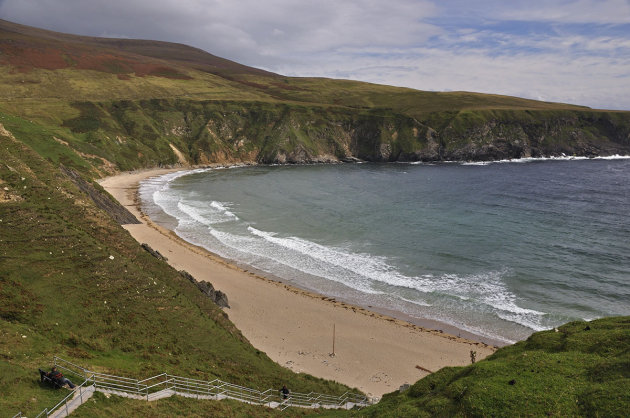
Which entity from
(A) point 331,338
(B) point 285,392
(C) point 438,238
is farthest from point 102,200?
(C) point 438,238

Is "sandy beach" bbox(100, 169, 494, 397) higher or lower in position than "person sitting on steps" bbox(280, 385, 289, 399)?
lower

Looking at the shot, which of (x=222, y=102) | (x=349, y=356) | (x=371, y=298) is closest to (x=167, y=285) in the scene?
(x=349, y=356)

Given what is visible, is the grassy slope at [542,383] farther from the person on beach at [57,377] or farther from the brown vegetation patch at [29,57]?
the brown vegetation patch at [29,57]

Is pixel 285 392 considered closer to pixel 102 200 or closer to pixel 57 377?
pixel 57 377

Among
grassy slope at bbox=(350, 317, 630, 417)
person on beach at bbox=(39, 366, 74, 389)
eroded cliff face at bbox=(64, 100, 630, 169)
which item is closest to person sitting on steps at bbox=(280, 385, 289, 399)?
grassy slope at bbox=(350, 317, 630, 417)

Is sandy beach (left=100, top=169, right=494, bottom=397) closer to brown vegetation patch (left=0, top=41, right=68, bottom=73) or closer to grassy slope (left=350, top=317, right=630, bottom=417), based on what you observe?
grassy slope (left=350, top=317, right=630, bottom=417)

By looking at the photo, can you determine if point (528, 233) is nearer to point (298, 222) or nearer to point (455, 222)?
point (455, 222)

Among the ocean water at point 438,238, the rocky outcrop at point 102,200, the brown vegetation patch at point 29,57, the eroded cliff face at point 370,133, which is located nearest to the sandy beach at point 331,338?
the ocean water at point 438,238
